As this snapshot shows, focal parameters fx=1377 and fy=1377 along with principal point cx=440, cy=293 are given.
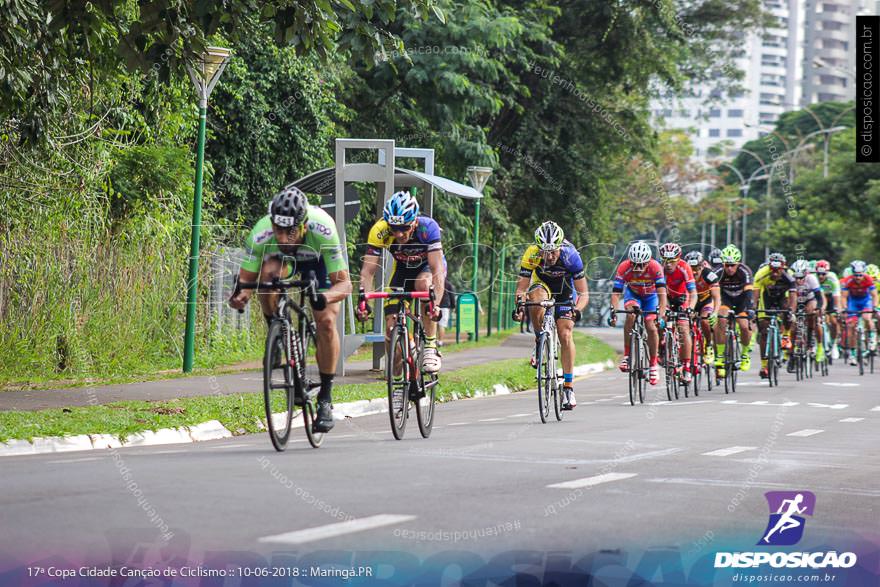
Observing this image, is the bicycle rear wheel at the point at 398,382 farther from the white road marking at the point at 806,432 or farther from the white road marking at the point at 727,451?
the white road marking at the point at 806,432

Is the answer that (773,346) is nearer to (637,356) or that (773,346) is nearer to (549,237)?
(637,356)

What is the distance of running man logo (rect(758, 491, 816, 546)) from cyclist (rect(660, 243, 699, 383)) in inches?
437

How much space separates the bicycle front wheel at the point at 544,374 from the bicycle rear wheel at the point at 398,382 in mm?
3132

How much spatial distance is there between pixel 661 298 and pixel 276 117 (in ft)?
35.8

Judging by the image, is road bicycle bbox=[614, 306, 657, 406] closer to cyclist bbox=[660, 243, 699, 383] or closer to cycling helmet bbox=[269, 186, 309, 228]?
cyclist bbox=[660, 243, 699, 383]

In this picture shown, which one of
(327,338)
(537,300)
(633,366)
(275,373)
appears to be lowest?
(633,366)

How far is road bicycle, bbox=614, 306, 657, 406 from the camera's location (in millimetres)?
18203

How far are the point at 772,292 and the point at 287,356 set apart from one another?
51.2ft

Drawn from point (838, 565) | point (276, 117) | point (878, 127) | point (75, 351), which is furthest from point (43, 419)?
point (878, 127)

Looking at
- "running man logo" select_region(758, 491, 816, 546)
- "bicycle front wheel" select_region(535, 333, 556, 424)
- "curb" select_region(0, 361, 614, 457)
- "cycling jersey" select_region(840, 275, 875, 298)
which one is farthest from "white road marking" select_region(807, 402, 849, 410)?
"running man logo" select_region(758, 491, 816, 546)

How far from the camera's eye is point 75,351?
60.0 feet

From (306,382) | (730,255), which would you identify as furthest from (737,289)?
(306,382)

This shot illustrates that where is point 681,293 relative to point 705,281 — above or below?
below

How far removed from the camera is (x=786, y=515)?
7.97 metres
